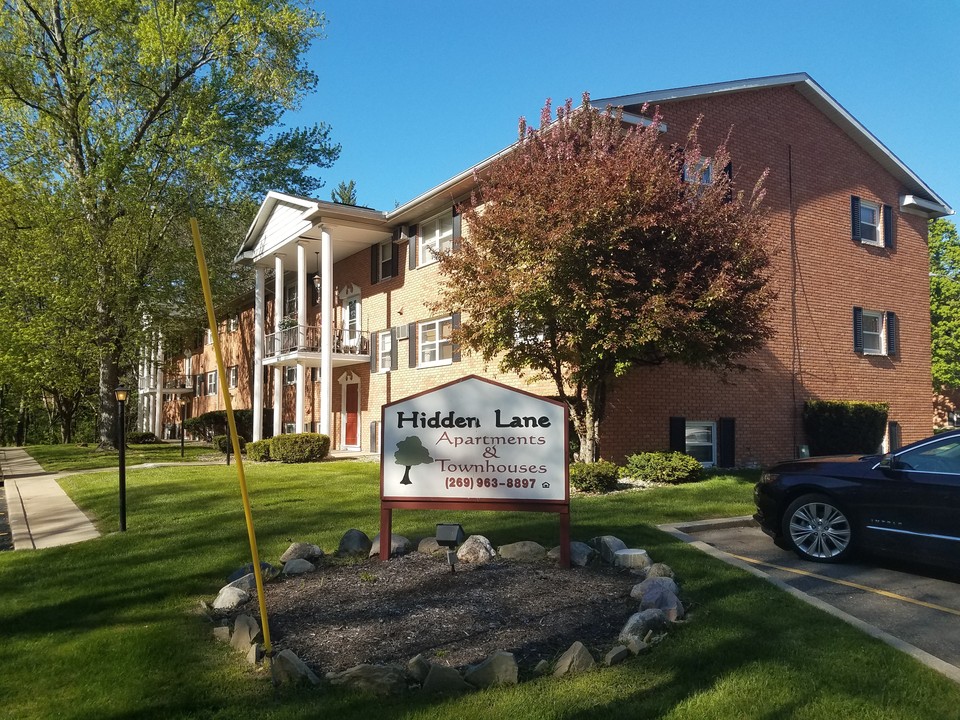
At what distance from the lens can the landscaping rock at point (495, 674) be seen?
4.24 m

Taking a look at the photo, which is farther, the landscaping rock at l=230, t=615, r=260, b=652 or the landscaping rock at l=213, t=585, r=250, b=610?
the landscaping rock at l=213, t=585, r=250, b=610

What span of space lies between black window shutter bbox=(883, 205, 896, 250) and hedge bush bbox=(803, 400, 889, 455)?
203 inches

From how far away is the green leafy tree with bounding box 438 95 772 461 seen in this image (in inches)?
433

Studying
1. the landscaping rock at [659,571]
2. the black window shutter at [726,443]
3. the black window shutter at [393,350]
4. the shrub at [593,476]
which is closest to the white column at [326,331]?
the black window shutter at [393,350]

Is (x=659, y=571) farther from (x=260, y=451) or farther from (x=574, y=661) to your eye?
(x=260, y=451)

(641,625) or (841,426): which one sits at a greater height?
(841,426)

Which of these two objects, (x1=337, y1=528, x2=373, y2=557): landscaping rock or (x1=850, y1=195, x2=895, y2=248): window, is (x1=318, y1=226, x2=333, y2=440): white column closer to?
(x1=337, y1=528, x2=373, y2=557): landscaping rock

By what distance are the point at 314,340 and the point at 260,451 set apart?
4.68 meters

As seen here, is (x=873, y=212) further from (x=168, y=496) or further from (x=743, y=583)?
(x=168, y=496)

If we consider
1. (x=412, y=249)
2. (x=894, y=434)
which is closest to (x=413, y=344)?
(x=412, y=249)

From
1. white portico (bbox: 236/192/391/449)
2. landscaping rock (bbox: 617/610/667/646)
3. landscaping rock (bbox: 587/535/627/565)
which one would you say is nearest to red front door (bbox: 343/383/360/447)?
white portico (bbox: 236/192/391/449)

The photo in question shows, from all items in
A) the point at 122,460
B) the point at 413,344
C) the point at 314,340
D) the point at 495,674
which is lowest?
the point at 495,674

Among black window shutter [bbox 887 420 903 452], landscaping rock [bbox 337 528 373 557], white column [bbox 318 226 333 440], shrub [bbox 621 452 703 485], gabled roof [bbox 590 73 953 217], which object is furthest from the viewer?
white column [bbox 318 226 333 440]

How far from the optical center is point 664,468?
527 inches
